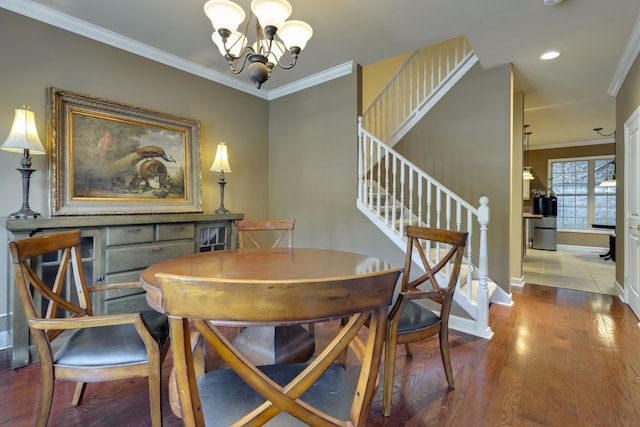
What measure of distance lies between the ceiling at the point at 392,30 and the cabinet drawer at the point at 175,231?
5.75ft

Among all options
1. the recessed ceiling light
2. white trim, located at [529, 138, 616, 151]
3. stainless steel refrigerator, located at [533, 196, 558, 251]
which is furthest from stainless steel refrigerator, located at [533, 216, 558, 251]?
the recessed ceiling light

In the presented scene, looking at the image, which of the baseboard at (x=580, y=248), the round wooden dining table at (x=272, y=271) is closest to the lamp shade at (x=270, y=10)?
the round wooden dining table at (x=272, y=271)

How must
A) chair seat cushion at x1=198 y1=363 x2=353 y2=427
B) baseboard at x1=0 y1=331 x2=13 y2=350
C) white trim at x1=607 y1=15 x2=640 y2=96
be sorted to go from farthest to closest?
white trim at x1=607 y1=15 x2=640 y2=96
baseboard at x1=0 y1=331 x2=13 y2=350
chair seat cushion at x1=198 y1=363 x2=353 y2=427

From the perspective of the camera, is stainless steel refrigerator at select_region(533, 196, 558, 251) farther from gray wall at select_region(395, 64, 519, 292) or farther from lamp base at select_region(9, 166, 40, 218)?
lamp base at select_region(9, 166, 40, 218)

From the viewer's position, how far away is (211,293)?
2.07 ft

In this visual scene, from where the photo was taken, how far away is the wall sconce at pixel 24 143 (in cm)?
203

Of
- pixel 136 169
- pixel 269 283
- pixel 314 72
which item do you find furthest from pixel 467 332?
pixel 136 169

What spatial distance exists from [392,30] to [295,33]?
134cm

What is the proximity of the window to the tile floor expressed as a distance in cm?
83

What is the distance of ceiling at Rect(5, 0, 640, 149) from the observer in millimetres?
2354

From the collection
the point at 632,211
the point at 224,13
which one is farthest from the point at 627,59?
the point at 224,13

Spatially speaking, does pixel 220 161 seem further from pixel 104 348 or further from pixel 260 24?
pixel 104 348

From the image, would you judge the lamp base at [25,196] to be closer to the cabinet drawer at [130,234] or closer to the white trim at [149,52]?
the cabinet drawer at [130,234]

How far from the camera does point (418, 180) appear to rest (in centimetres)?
301
